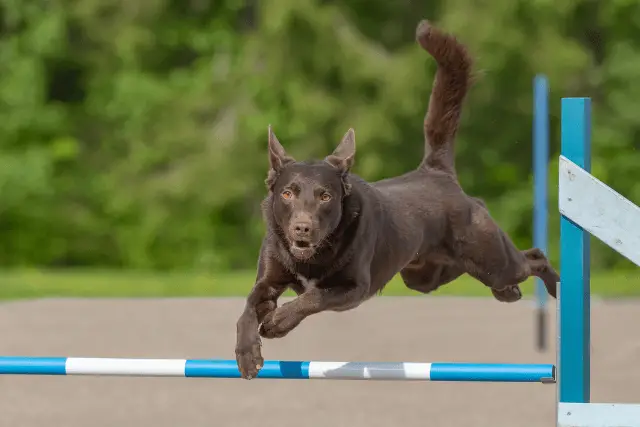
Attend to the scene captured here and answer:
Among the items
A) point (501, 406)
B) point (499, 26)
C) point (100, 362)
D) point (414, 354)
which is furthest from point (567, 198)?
point (499, 26)

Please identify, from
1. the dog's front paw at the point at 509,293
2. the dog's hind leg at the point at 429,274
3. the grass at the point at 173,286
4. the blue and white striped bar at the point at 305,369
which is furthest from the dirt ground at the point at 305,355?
the blue and white striped bar at the point at 305,369

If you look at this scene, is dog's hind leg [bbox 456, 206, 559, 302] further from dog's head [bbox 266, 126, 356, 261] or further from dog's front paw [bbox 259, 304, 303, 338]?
dog's front paw [bbox 259, 304, 303, 338]

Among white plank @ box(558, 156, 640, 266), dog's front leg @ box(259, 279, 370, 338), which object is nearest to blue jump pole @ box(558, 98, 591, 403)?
white plank @ box(558, 156, 640, 266)

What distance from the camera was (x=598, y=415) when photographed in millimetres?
3490

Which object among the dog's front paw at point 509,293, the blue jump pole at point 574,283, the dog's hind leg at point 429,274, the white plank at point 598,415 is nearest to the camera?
the white plank at point 598,415

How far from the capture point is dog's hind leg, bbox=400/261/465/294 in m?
5.09

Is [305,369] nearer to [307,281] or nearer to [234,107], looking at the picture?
[307,281]

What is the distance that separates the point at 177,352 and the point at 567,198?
5.83m

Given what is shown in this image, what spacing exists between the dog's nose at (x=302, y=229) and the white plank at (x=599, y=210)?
924 millimetres

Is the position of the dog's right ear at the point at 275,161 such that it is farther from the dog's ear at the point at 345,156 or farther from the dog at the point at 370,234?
the dog's ear at the point at 345,156

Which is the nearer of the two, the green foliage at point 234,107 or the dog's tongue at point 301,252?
the dog's tongue at point 301,252

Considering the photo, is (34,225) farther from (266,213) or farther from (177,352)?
(266,213)

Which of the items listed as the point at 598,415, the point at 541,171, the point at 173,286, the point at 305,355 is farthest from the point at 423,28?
the point at 173,286

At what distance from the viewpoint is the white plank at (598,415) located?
135 inches
